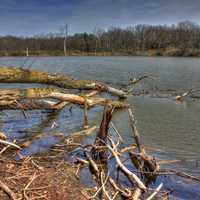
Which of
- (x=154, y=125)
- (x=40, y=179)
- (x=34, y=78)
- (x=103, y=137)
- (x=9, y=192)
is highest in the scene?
(x=34, y=78)

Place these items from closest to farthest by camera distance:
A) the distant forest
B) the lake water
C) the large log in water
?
the lake water
the large log in water
the distant forest

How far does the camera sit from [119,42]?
4387 inches

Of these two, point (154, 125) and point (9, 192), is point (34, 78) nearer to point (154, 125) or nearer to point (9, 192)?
point (154, 125)

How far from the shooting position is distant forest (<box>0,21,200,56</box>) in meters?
94.6

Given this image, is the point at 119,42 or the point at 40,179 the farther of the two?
the point at 119,42

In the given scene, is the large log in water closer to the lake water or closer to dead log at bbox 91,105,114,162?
the lake water

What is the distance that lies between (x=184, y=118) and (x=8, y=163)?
27.0 ft

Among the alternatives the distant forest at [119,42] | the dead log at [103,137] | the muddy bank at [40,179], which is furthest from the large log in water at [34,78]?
the distant forest at [119,42]

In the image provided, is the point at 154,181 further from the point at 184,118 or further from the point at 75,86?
the point at 184,118

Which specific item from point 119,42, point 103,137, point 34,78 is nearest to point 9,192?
point 103,137

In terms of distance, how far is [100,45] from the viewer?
108062 mm

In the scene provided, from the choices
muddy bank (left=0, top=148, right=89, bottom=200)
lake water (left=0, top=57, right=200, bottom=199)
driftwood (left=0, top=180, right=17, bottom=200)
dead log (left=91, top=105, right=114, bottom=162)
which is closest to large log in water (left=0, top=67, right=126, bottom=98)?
lake water (left=0, top=57, right=200, bottom=199)

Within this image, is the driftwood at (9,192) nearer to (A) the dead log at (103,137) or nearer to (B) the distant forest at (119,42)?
(A) the dead log at (103,137)

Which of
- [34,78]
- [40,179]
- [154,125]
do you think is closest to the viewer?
[40,179]
